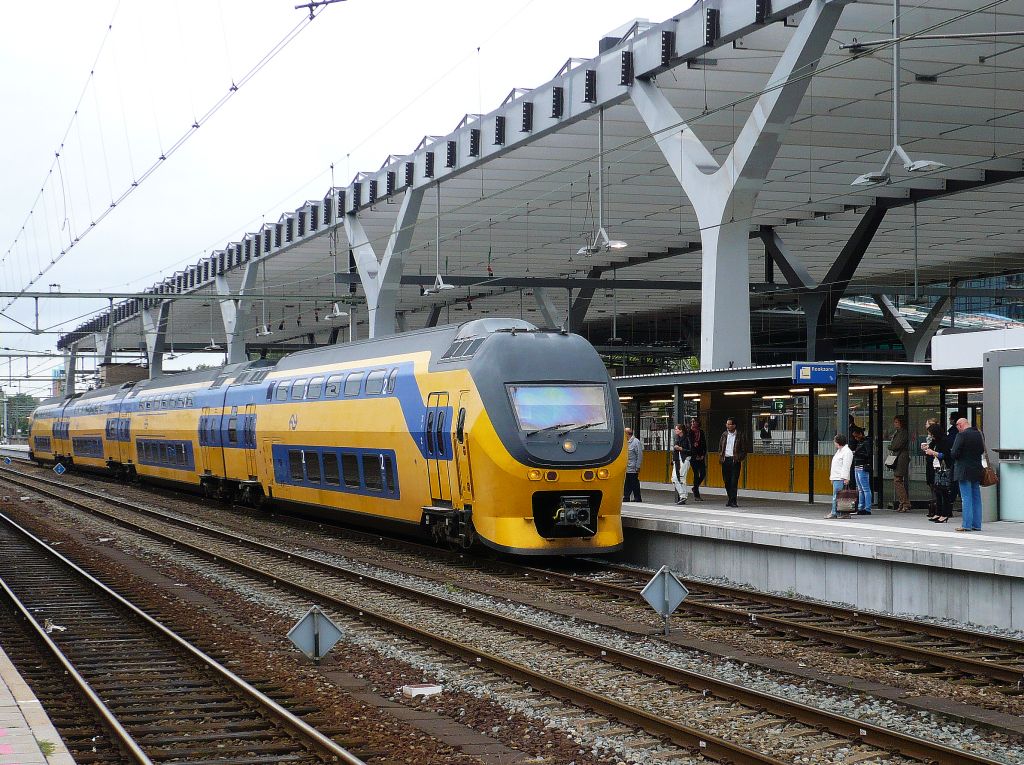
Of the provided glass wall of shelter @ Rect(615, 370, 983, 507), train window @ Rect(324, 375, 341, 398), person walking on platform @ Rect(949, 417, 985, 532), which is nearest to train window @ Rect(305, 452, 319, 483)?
train window @ Rect(324, 375, 341, 398)

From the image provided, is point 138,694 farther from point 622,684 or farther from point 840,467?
point 840,467

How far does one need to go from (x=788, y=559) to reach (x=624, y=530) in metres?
4.16

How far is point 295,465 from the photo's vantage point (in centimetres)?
2506

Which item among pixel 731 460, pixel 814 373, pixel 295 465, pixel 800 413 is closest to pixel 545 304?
pixel 800 413

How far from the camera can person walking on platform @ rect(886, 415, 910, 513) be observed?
1969cm

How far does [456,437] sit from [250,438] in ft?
37.4

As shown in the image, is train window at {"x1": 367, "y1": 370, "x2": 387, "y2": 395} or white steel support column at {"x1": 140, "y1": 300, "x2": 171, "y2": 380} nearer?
train window at {"x1": 367, "y1": 370, "x2": 387, "y2": 395}

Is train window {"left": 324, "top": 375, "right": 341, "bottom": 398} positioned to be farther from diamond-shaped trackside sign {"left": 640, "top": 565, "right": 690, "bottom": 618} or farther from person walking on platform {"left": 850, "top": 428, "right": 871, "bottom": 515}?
diamond-shaped trackside sign {"left": 640, "top": 565, "right": 690, "bottom": 618}

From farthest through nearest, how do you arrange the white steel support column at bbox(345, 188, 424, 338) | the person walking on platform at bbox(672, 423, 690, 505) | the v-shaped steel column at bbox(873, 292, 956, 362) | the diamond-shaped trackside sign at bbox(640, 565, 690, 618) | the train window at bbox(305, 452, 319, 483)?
the v-shaped steel column at bbox(873, 292, 956, 362), the white steel support column at bbox(345, 188, 424, 338), the train window at bbox(305, 452, 319, 483), the person walking on platform at bbox(672, 423, 690, 505), the diamond-shaped trackside sign at bbox(640, 565, 690, 618)

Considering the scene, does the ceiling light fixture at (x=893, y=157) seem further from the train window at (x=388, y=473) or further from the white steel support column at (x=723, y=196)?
the train window at (x=388, y=473)

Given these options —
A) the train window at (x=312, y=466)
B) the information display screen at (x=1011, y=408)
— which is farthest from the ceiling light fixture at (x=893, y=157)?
the train window at (x=312, y=466)

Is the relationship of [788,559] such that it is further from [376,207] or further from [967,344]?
[376,207]

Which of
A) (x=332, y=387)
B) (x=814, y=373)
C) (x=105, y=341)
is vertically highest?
(x=105, y=341)

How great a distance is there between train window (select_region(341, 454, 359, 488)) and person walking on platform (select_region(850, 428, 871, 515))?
8.60 meters
